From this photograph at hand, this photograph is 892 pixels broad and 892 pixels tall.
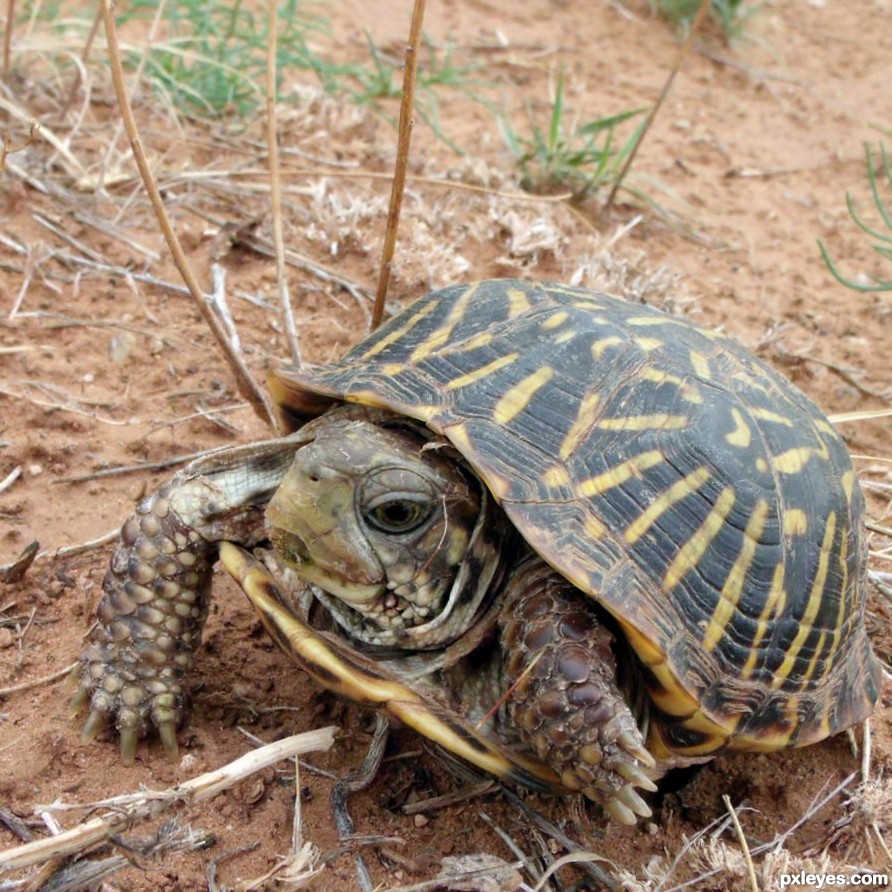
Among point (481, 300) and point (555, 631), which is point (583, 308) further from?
point (555, 631)

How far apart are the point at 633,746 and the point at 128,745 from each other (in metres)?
1.01

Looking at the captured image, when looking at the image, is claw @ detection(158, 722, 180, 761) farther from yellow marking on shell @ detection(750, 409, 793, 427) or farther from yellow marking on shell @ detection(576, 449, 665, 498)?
yellow marking on shell @ detection(750, 409, 793, 427)

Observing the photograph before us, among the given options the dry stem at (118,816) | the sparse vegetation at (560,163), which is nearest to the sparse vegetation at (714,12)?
the sparse vegetation at (560,163)

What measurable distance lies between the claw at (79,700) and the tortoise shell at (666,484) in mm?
768

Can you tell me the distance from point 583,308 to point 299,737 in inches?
42.8

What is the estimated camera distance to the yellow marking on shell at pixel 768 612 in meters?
1.95

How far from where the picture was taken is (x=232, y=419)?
9.60 ft

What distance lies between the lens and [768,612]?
1976 mm

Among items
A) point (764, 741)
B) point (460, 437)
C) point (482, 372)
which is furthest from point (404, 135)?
point (764, 741)

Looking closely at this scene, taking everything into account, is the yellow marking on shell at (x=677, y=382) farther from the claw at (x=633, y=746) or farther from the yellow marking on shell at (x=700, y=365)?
the claw at (x=633, y=746)

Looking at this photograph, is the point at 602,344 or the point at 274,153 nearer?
the point at 602,344

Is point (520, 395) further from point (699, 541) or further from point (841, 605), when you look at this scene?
point (841, 605)

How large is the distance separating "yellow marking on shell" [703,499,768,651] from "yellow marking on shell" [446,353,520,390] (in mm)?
582

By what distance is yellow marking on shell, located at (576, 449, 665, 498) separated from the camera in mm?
1836
